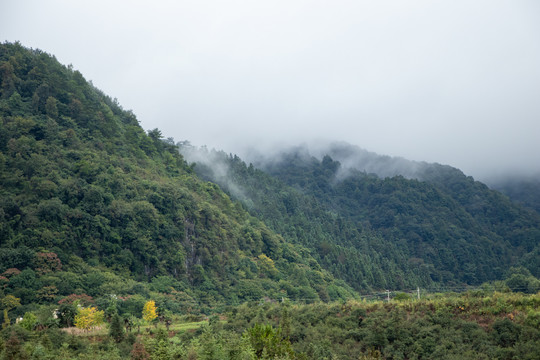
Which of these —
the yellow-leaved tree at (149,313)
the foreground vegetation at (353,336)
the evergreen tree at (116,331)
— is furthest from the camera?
the yellow-leaved tree at (149,313)

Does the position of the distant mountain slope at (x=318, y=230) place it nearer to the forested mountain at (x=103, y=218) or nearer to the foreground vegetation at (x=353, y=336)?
the forested mountain at (x=103, y=218)

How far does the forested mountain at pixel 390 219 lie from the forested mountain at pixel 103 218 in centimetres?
1671

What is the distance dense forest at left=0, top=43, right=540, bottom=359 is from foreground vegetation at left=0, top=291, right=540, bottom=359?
0.11 metres

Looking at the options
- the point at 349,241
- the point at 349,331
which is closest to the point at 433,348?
the point at 349,331

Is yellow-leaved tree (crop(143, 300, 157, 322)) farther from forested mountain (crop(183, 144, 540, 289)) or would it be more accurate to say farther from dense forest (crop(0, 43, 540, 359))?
forested mountain (crop(183, 144, 540, 289))

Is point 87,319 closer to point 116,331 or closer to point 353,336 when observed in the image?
point 116,331

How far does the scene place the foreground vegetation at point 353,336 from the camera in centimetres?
2619

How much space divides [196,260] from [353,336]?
3791cm

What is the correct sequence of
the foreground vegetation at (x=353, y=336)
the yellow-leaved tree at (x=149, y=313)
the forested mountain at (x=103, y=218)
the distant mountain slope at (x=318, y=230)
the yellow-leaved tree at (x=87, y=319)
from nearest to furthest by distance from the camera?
the foreground vegetation at (x=353, y=336), the yellow-leaved tree at (x=87, y=319), the yellow-leaved tree at (x=149, y=313), the forested mountain at (x=103, y=218), the distant mountain slope at (x=318, y=230)

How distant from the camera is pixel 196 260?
68.9m

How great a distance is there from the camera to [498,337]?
29500 mm

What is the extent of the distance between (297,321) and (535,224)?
4484 inches

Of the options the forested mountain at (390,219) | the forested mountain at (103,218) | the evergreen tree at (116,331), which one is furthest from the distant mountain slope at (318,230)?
the evergreen tree at (116,331)

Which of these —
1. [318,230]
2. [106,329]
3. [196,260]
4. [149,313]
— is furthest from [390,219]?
[106,329]
